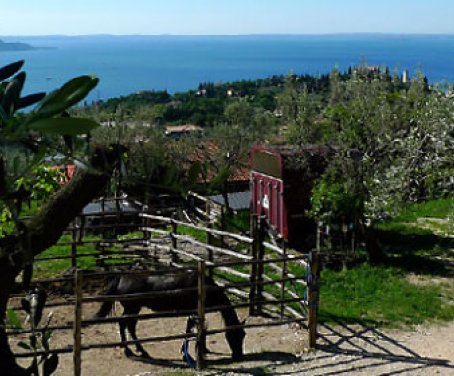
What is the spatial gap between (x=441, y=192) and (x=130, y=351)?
4.50m

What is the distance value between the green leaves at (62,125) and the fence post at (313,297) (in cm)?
742

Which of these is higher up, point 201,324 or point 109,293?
point 109,293

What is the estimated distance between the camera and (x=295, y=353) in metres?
8.08

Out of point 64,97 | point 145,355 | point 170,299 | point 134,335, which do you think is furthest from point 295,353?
point 64,97

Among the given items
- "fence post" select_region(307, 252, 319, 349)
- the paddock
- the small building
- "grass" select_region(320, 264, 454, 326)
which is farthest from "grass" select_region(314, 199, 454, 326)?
the small building

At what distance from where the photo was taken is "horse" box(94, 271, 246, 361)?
798 cm

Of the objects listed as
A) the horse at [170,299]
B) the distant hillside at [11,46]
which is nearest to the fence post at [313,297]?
the horse at [170,299]

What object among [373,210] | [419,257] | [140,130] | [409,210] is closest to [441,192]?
[373,210]

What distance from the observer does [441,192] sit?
818cm

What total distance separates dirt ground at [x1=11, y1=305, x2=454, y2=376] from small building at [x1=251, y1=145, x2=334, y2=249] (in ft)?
13.9

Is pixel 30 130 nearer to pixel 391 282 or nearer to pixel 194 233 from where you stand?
pixel 391 282

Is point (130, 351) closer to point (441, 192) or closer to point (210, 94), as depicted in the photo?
point (441, 192)

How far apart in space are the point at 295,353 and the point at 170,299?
1.74m

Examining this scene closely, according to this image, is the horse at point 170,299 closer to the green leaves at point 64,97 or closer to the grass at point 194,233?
the grass at point 194,233
